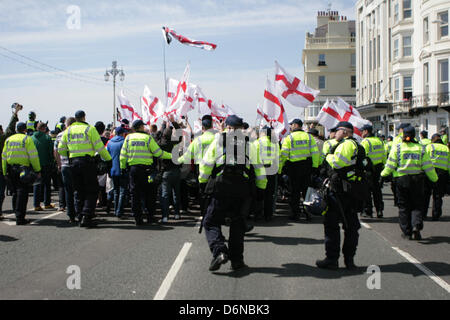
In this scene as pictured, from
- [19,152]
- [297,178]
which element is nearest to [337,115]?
[297,178]

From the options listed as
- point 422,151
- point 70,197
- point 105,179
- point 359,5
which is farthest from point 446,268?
point 359,5

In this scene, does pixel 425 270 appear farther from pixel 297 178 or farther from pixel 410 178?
pixel 297 178

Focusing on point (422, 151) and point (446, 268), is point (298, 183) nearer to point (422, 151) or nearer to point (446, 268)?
point (422, 151)

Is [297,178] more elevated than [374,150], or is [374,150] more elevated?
[374,150]

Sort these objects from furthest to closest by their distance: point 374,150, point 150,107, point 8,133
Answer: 1. point 150,107
2. point 374,150
3. point 8,133

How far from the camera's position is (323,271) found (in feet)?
20.9

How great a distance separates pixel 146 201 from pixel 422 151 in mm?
5245

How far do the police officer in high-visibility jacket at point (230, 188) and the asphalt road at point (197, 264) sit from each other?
0.42 metres

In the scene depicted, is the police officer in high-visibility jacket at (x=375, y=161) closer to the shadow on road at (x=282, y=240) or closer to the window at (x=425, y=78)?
the shadow on road at (x=282, y=240)

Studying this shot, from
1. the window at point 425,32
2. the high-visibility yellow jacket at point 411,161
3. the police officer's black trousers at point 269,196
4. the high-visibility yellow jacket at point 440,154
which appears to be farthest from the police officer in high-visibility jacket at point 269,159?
the window at point 425,32

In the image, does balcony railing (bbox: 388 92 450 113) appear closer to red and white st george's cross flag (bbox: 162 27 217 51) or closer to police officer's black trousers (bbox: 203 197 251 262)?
red and white st george's cross flag (bbox: 162 27 217 51)

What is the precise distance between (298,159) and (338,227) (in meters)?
4.13

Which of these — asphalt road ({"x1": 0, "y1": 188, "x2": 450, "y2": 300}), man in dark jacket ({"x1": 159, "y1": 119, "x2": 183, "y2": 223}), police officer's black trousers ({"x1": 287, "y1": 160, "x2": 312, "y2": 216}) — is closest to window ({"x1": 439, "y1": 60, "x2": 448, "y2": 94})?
police officer's black trousers ({"x1": 287, "y1": 160, "x2": 312, "y2": 216})

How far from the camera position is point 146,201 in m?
10.1
